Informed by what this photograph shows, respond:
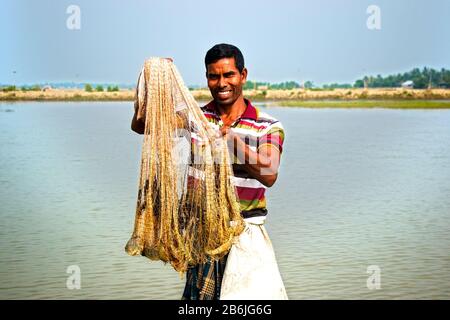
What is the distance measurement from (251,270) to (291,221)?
223 inches

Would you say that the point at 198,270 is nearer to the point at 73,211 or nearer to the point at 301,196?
the point at 73,211

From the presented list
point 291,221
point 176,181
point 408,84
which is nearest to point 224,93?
point 176,181

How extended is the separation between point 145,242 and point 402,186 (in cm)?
883

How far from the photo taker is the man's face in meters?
3.45

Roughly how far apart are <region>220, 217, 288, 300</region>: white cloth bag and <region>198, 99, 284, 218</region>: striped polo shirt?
62 mm

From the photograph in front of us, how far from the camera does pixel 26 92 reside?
1732 inches

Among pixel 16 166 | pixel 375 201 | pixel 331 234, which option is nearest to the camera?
pixel 331 234

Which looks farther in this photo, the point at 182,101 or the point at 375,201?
the point at 375,201

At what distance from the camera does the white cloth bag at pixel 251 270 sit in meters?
3.49

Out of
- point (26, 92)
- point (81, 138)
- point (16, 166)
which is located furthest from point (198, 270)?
point (26, 92)

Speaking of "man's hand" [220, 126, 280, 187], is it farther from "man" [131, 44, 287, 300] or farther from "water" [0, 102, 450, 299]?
"water" [0, 102, 450, 299]

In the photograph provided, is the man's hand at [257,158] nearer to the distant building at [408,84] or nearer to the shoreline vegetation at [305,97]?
the shoreline vegetation at [305,97]

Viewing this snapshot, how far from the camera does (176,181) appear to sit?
3600 mm

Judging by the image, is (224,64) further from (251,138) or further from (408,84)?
(408,84)
